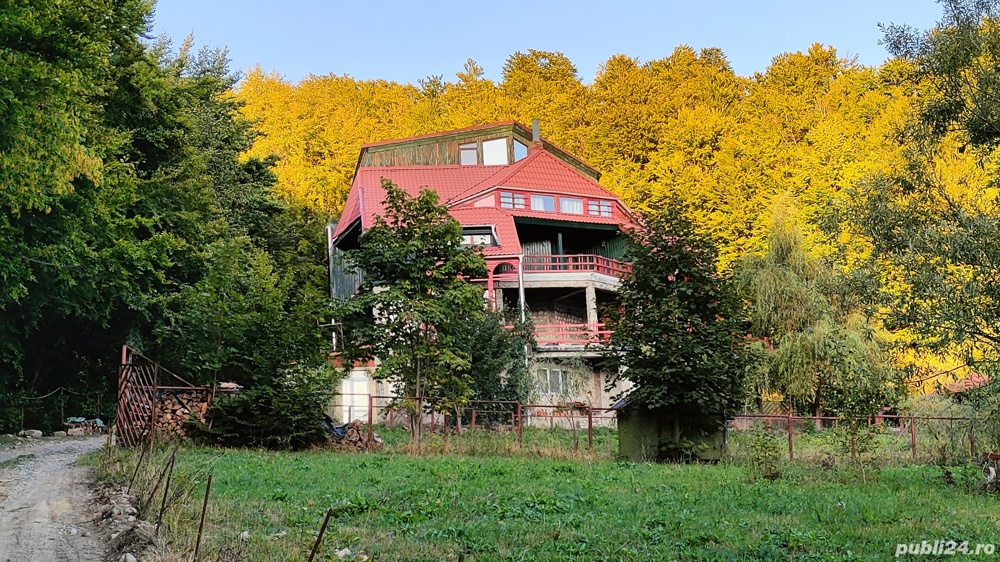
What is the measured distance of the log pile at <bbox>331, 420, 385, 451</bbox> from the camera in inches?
763

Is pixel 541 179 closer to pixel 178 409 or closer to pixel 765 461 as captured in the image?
pixel 178 409

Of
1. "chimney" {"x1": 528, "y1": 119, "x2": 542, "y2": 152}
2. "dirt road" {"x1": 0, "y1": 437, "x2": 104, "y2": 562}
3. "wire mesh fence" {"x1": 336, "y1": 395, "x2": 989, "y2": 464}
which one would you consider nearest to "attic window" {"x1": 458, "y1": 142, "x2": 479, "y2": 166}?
"chimney" {"x1": 528, "y1": 119, "x2": 542, "y2": 152}

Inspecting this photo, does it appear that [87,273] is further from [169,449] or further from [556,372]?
[556,372]

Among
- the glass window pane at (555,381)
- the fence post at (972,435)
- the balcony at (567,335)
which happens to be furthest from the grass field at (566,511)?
the balcony at (567,335)

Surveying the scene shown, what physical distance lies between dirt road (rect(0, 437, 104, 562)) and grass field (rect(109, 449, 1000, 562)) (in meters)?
0.75

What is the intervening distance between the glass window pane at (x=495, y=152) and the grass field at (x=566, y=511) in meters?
29.5

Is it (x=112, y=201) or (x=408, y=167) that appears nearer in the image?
(x=112, y=201)

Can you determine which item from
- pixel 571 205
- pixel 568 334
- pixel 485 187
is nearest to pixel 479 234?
pixel 485 187

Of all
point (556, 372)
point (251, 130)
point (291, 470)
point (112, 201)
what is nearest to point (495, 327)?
point (556, 372)

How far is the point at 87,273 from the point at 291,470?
13164mm

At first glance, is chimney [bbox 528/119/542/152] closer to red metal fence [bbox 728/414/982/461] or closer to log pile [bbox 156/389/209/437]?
red metal fence [bbox 728/414/982/461]

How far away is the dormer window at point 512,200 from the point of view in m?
38.2

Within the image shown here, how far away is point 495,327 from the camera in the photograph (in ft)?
91.2

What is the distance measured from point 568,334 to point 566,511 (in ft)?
84.2
